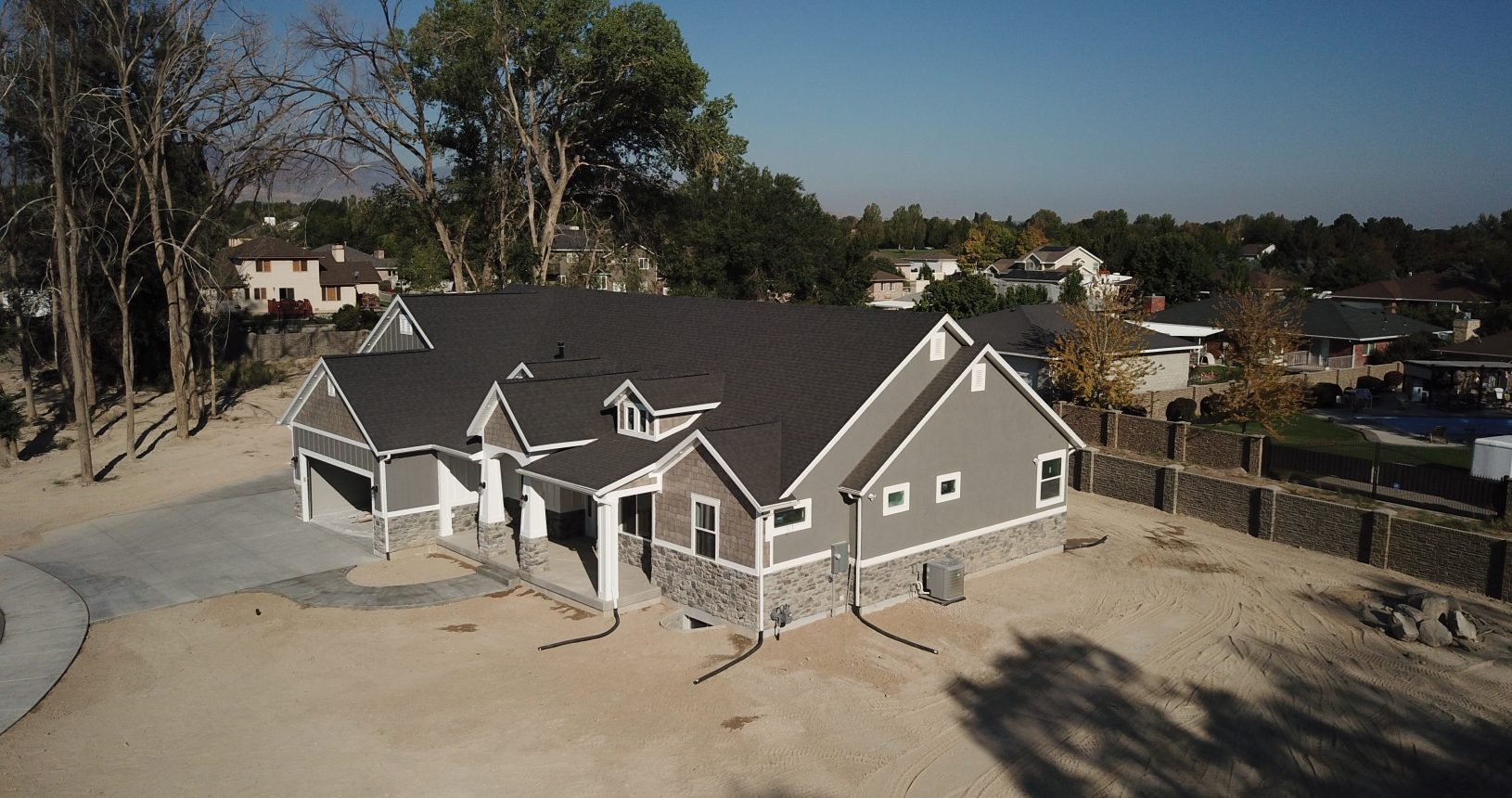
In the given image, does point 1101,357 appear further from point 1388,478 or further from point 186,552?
point 186,552

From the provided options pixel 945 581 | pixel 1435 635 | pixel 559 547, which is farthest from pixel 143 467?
pixel 1435 635

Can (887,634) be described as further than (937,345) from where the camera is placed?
No

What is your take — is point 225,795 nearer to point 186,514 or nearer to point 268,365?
point 186,514

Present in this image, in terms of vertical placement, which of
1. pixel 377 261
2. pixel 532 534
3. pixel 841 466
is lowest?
pixel 532 534

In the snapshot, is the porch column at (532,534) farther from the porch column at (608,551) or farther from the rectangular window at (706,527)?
the rectangular window at (706,527)

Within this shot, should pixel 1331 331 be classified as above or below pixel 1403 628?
Answer: above

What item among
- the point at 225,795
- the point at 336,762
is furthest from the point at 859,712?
the point at 225,795

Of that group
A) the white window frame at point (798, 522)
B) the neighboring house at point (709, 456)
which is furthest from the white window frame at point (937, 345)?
the white window frame at point (798, 522)
